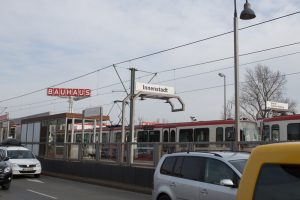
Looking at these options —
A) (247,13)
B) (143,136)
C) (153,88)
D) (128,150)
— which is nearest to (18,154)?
(128,150)

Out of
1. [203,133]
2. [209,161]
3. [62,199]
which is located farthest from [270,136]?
[209,161]

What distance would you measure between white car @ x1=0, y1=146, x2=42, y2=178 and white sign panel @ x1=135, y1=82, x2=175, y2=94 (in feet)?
22.4

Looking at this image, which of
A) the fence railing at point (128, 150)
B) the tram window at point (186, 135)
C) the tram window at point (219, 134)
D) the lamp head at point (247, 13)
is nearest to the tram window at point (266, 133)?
the tram window at point (219, 134)

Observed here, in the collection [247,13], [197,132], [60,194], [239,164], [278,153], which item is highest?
[247,13]

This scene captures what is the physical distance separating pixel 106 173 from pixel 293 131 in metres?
8.91

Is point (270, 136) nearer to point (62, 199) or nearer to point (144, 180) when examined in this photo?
point (144, 180)

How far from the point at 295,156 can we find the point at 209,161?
5.93m

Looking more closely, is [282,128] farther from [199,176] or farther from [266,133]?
[199,176]

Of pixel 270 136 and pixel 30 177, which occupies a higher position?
pixel 270 136

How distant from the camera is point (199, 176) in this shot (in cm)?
925

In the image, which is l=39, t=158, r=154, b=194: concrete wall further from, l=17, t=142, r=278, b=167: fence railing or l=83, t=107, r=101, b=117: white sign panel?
l=83, t=107, r=101, b=117: white sign panel

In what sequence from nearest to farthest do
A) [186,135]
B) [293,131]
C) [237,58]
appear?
[237,58]
[293,131]
[186,135]

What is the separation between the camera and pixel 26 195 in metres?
16.0

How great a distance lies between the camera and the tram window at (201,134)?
27.7 m
